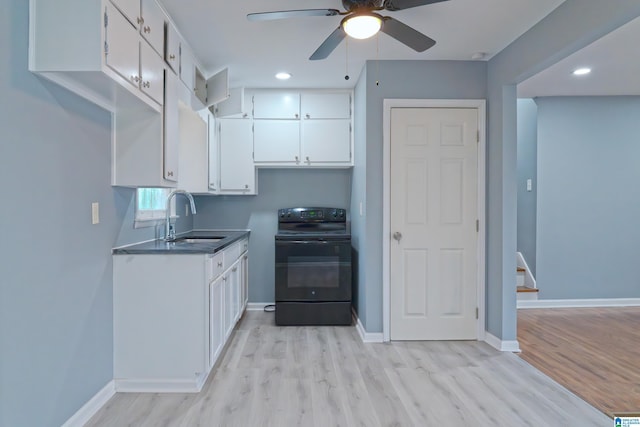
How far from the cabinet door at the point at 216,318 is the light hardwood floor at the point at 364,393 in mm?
185

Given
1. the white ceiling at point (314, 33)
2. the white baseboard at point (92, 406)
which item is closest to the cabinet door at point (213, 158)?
the white ceiling at point (314, 33)

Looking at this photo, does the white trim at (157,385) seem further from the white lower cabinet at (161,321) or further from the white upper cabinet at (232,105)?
the white upper cabinet at (232,105)

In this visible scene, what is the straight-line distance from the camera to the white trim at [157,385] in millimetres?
2352

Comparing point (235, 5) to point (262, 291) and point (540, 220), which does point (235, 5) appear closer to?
point (262, 291)

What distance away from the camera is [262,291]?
4.31m

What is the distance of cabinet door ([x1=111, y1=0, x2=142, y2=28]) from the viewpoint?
179cm

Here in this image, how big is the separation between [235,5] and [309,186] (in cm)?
226

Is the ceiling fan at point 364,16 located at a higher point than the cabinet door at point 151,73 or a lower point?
higher

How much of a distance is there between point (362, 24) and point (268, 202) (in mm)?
2629

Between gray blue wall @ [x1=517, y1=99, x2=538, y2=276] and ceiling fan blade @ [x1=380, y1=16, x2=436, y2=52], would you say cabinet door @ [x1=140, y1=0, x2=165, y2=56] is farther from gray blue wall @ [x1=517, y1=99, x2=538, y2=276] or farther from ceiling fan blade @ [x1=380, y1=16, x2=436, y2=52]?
gray blue wall @ [x1=517, y1=99, x2=538, y2=276]

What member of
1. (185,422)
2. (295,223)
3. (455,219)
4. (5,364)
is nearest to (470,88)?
(455,219)

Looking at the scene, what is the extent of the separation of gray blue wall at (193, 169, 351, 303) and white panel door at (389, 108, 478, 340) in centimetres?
114

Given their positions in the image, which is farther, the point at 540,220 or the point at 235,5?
the point at 540,220

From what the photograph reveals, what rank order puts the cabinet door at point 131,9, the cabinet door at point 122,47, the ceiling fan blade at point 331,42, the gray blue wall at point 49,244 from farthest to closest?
the ceiling fan blade at point 331,42 → the cabinet door at point 131,9 → the cabinet door at point 122,47 → the gray blue wall at point 49,244
